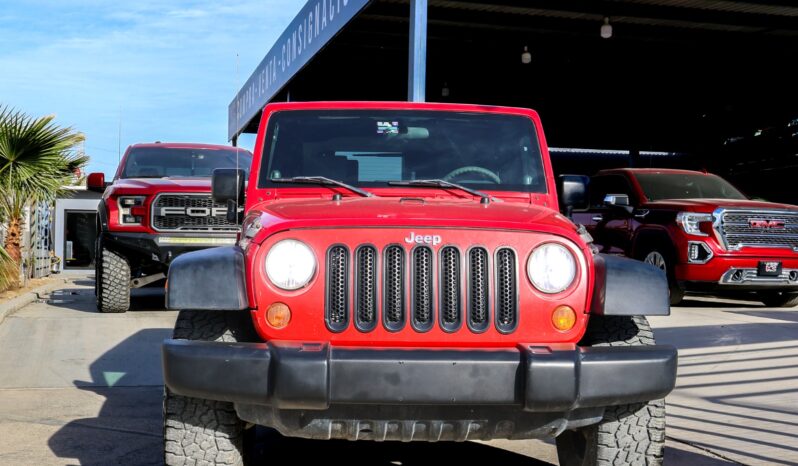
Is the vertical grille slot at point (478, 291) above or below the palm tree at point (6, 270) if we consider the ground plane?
above

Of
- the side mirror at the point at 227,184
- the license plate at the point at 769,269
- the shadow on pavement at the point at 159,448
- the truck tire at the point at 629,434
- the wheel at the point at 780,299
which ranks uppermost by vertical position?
the side mirror at the point at 227,184

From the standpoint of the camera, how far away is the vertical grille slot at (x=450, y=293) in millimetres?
3818

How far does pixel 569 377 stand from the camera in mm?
3580

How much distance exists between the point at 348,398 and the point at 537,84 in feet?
76.3

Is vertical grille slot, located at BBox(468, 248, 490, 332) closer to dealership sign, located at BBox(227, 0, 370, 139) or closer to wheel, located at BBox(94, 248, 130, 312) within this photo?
dealership sign, located at BBox(227, 0, 370, 139)

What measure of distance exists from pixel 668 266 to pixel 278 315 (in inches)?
358

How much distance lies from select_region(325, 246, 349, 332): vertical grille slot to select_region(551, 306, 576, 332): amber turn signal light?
809mm

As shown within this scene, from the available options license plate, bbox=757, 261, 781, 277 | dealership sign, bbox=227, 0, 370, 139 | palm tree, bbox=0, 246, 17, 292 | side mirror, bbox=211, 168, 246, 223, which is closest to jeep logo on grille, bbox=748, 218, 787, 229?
license plate, bbox=757, 261, 781, 277

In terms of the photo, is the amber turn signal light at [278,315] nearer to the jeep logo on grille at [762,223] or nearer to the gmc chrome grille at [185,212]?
the gmc chrome grille at [185,212]

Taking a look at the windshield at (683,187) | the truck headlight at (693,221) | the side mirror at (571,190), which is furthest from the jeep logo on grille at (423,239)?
the windshield at (683,187)

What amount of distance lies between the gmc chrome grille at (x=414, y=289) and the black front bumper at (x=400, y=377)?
0.21m

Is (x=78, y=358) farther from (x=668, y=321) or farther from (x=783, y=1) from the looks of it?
(x=783, y=1)

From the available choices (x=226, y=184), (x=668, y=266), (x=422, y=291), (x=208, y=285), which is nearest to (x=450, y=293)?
(x=422, y=291)

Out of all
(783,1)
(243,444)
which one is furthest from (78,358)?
(783,1)
